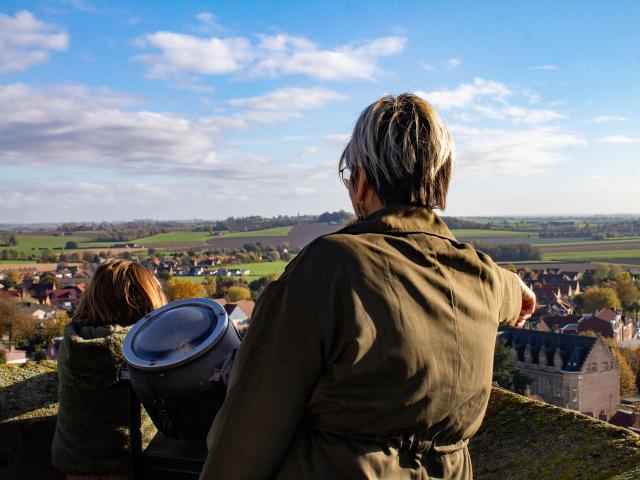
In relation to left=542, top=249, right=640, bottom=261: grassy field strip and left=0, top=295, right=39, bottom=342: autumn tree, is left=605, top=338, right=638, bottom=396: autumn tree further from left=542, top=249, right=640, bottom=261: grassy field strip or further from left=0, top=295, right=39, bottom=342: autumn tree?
left=542, top=249, right=640, bottom=261: grassy field strip

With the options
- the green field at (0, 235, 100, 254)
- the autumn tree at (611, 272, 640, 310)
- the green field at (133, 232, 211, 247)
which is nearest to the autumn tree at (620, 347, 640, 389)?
the autumn tree at (611, 272, 640, 310)

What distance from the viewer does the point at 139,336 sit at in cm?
262

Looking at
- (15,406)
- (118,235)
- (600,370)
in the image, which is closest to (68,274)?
(118,235)

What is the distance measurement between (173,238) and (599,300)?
70.3 m

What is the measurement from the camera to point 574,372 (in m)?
36.2

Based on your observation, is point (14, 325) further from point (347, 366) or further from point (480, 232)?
point (480, 232)

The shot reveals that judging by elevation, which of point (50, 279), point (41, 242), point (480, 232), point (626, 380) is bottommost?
point (626, 380)

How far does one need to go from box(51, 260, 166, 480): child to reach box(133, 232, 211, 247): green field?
319ft

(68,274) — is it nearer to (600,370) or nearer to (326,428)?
(600,370)

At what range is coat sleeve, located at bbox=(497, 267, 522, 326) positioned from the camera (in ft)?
6.47

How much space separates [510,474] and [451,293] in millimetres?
2269

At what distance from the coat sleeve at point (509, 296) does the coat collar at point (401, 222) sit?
0.33 metres

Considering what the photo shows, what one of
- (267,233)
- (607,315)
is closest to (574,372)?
(607,315)

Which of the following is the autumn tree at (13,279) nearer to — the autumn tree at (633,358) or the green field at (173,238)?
the green field at (173,238)
